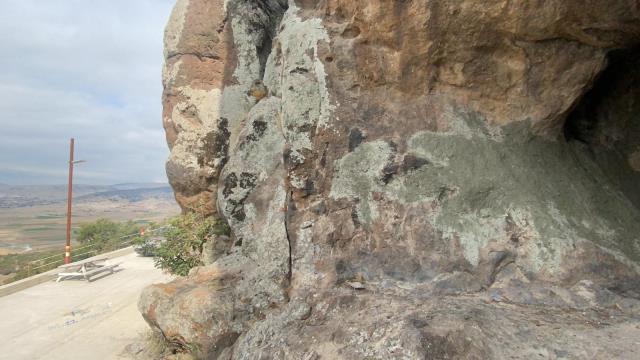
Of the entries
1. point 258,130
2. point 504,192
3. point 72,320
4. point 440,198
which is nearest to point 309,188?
point 440,198

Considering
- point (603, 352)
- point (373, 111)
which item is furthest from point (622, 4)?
point (603, 352)

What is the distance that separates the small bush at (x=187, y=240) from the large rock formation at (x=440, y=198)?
1539 mm

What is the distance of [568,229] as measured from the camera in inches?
189

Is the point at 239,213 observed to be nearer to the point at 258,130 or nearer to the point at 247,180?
the point at 247,180

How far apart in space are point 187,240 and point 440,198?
201 inches

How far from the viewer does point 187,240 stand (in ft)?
27.3

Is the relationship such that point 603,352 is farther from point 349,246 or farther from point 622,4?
point 622,4

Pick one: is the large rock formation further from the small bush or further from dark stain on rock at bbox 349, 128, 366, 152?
the small bush

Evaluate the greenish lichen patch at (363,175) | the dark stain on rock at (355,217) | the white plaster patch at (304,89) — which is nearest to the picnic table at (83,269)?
the white plaster patch at (304,89)

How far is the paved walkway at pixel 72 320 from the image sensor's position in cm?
795

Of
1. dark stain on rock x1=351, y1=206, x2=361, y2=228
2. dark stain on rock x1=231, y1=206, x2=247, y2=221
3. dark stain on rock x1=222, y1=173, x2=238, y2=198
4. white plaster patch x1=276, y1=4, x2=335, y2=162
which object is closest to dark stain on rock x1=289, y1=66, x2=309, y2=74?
white plaster patch x1=276, y1=4, x2=335, y2=162

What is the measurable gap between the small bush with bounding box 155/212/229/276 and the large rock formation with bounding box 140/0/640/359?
154 centimetres

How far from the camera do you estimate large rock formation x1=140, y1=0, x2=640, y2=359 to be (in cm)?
426

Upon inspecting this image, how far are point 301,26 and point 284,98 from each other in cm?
114
